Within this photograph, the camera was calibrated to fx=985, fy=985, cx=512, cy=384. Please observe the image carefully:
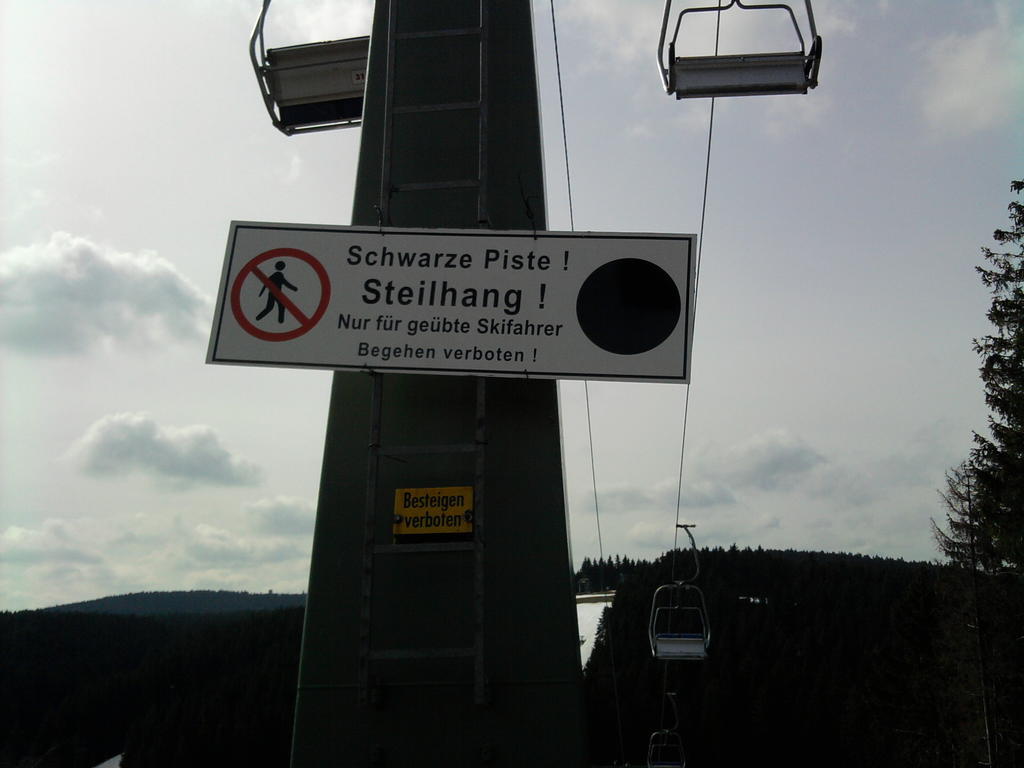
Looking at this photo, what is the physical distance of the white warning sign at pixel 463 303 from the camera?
615 cm

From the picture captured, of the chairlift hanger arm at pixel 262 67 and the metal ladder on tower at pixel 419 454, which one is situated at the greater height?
the chairlift hanger arm at pixel 262 67

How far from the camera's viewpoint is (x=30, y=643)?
136375mm

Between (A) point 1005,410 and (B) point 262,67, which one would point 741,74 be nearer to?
(B) point 262,67

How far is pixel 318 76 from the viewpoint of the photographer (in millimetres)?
8227

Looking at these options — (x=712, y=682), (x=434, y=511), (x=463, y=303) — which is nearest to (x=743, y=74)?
(x=463, y=303)

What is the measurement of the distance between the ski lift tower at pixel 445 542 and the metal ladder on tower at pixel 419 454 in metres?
0.01

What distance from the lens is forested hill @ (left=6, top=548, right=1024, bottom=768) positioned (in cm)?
4397

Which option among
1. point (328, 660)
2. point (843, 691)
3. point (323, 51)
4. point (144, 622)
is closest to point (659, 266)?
point (328, 660)

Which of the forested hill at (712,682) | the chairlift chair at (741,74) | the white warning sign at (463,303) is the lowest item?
the forested hill at (712,682)

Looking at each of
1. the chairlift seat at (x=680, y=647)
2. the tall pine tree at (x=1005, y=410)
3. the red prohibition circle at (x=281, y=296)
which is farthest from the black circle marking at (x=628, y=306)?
the tall pine tree at (x=1005, y=410)

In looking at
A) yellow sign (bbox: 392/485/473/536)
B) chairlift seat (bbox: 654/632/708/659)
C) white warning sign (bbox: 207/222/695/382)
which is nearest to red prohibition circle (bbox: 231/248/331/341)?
white warning sign (bbox: 207/222/695/382)

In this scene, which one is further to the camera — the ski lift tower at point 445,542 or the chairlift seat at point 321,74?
the chairlift seat at point 321,74

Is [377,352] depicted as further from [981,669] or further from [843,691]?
[843,691]

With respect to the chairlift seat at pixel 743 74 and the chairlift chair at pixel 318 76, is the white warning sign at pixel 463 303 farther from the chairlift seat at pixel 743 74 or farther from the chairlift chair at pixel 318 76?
the chairlift chair at pixel 318 76
